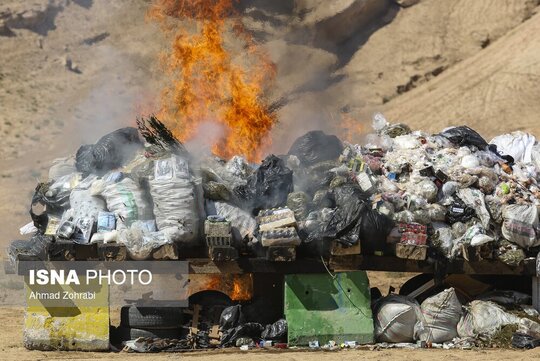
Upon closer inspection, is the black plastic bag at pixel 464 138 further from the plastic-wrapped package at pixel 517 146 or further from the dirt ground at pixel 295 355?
the dirt ground at pixel 295 355

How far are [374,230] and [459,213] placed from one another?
1089 millimetres

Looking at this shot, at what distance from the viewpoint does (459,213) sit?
455 inches

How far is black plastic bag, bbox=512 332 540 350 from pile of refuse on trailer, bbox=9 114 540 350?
2 cm

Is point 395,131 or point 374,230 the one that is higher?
point 395,131

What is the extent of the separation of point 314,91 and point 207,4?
380 centimetres

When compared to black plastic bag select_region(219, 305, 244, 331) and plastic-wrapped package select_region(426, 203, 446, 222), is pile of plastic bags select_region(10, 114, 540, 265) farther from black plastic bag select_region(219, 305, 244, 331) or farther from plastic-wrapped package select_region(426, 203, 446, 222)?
black plastic bag select_region(219, 305, 244, 331)

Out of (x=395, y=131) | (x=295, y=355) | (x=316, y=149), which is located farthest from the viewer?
(x=395, y=131)

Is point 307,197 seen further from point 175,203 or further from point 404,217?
point 175,203

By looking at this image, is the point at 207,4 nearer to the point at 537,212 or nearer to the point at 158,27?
the point at 158,27

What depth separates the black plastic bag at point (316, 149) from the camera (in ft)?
40.6

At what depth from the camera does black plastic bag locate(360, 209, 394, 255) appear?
36.3 feet

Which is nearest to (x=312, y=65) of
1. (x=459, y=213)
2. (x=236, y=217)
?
(x=459, y=213)

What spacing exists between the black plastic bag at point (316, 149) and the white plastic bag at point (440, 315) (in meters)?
2.14

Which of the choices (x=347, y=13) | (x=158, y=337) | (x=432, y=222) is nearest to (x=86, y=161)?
(x=158, y=337)
